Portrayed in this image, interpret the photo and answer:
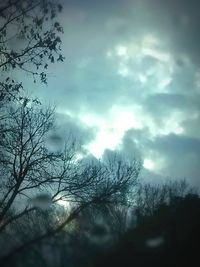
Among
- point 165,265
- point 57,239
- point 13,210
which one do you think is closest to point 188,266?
point 165,265

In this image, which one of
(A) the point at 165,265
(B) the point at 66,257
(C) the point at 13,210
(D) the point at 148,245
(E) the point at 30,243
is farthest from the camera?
(C) the point at 13,210

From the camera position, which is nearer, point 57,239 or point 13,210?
point 57,239

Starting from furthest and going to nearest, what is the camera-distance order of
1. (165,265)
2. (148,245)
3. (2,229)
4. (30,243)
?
(2,229), (148,245), (165,265), (30,243)

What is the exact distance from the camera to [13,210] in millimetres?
16953

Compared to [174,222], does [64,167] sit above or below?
above

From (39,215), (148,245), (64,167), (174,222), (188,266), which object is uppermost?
(64,167)

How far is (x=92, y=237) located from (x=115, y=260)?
2.50 m

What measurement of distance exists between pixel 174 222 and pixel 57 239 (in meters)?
4.72

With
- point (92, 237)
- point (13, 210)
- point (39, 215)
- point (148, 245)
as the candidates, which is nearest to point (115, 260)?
point (148, 245)

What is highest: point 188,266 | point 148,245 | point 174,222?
point 174,222

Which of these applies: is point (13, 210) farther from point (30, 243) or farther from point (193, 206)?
point (193, 206)

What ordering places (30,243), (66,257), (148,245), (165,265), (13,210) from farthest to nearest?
1. (13,210)
2. (66,257)
3. (148,245)
4. (165,265)
5. (30,243)

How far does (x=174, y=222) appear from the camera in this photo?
13766 mm

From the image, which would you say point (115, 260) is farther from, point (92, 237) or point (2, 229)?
point (2, 229)
